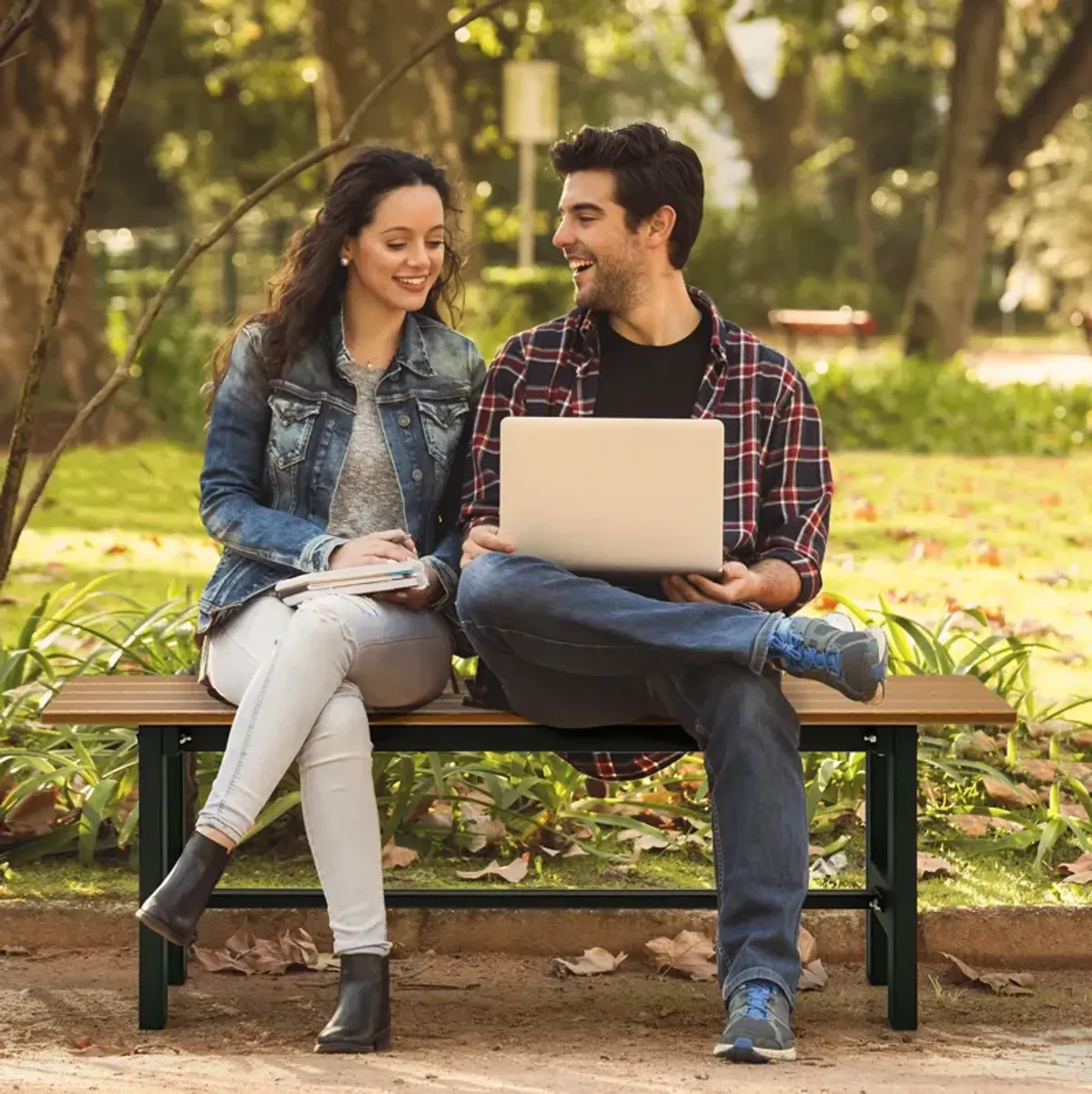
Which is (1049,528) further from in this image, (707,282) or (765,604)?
(707,282)

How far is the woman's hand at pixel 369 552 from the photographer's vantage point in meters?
4.30

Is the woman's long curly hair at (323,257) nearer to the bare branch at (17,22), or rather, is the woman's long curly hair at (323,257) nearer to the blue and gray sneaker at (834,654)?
the bare branch at (17,22)

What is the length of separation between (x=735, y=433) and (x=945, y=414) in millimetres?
9973

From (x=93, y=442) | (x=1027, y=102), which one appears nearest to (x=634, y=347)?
(x=93, y=442)

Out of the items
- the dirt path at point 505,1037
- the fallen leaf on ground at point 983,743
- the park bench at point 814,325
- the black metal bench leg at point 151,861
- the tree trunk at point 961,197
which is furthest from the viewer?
the park bench at point 814,325

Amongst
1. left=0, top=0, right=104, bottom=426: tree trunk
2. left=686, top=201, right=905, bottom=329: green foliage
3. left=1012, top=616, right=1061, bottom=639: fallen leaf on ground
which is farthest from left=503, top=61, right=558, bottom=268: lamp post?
left=1012, top=616, right=1061, bottom=639: fallen leaf on ground

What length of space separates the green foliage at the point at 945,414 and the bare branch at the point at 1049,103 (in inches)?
115

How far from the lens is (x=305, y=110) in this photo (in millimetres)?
30906

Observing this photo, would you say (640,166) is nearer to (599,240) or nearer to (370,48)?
(599,240)

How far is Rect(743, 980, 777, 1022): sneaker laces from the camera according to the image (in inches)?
151

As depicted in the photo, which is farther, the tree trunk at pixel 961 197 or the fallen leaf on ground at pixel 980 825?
the tree trunk at pixel 961 197

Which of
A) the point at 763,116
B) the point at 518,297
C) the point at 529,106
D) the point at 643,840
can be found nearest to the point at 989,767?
the point at 643,840

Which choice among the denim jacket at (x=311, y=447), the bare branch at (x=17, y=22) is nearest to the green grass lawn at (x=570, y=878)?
the denim jacket at (x=311, y=447)

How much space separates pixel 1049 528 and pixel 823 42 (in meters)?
11.2
